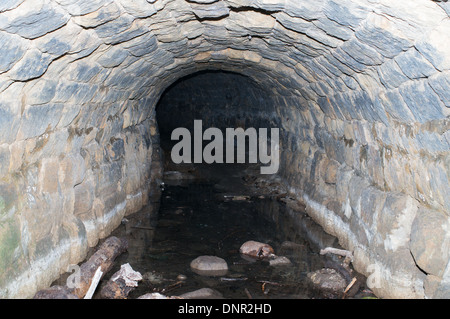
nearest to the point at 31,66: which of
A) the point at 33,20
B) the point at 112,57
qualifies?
the point at 33,20

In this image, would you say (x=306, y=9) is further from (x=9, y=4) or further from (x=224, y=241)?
(x=224, y=241)

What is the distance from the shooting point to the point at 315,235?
6.61m

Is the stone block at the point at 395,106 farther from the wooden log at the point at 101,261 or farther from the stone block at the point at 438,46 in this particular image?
the wooden log at the point at 101,261

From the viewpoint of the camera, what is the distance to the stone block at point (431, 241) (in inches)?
138

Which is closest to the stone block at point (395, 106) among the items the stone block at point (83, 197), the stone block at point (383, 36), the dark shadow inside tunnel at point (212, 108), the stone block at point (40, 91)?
the stone block at point (383, 36)

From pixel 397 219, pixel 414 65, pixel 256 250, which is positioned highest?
pixel 414 65

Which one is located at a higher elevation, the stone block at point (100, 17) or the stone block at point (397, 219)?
the stone block at point (100, 17)

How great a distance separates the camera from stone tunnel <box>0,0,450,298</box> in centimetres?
308

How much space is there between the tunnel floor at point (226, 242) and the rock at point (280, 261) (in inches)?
3.1

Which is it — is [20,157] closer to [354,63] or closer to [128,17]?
[128,17]

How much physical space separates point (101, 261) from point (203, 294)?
55.5 inches

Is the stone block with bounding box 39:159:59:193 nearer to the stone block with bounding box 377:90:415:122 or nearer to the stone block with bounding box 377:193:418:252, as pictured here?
the stone block with bounding box 377:90:415:122

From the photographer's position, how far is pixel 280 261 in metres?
5.43

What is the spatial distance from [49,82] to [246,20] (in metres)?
2.16
